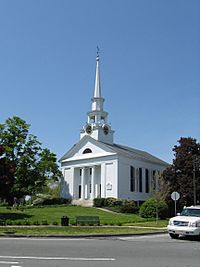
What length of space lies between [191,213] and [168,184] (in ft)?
92.8

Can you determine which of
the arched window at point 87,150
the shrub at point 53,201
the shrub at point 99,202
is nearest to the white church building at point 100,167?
the arched window at point 87,150

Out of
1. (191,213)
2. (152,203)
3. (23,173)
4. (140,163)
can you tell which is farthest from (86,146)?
(191,213)

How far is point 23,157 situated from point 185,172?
20625 millimetres

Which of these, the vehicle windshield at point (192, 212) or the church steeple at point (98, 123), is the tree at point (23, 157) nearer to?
the church steeple at point (98, 123)

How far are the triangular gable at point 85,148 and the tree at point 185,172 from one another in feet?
37.4

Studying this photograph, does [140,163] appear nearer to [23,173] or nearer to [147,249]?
[23,173]

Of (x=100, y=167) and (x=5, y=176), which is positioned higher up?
(x=100, y=167)

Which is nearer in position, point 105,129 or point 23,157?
point 23,157

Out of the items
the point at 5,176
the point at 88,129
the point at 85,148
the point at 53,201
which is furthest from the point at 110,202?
the point at 5,176

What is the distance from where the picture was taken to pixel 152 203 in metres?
38.1

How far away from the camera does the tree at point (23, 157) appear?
4791 centimetres

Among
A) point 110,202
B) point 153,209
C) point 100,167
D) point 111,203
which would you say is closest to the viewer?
point 153,209

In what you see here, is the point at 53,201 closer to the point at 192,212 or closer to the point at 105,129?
the point at 105,129

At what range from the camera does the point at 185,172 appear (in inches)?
1930
